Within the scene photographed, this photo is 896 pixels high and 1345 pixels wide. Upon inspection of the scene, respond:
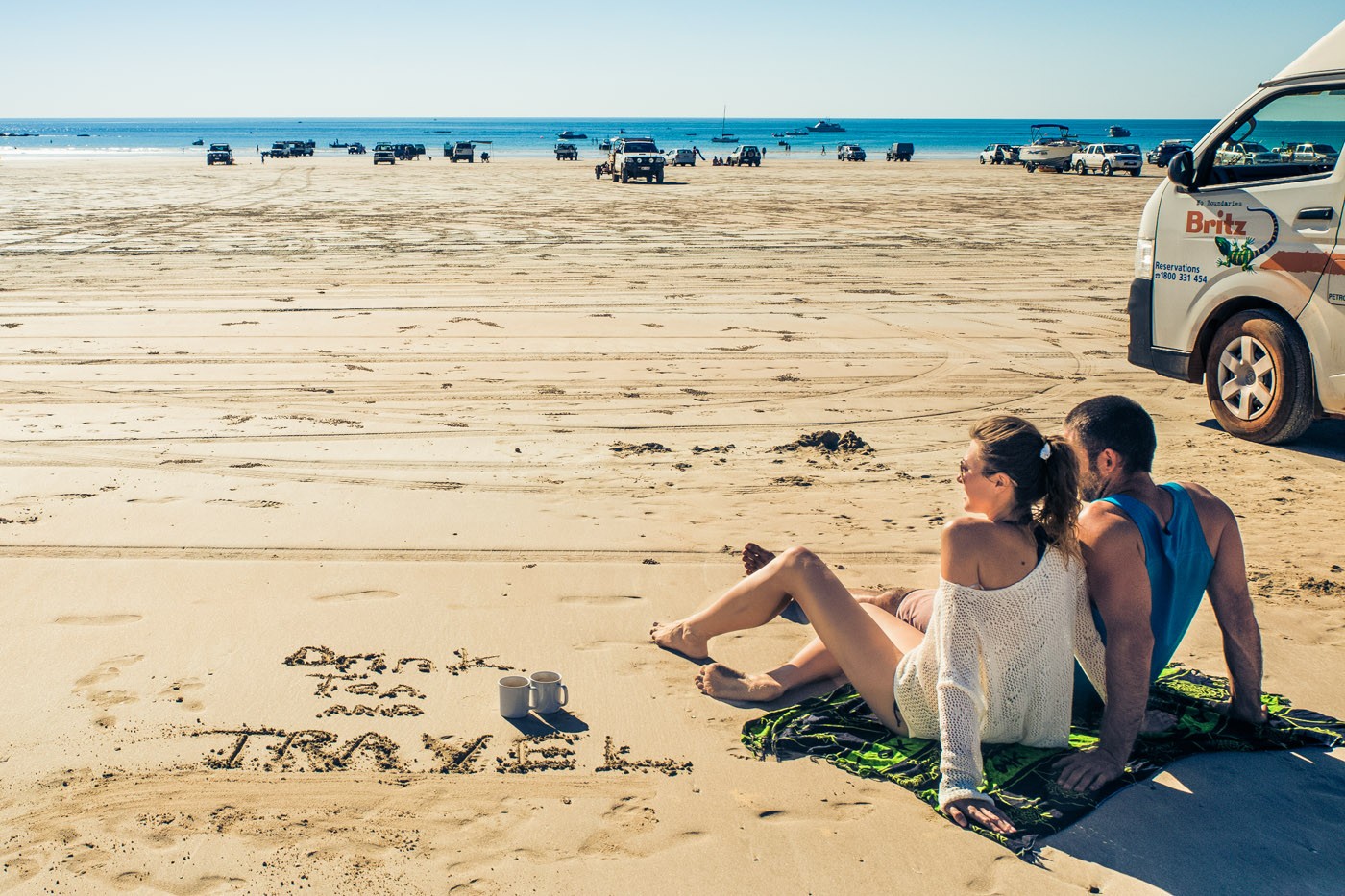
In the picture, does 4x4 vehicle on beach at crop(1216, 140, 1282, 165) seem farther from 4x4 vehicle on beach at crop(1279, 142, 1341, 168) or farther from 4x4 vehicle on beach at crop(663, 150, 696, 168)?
4x4 vehicle on beach at crop(663, 150, 696, 168)

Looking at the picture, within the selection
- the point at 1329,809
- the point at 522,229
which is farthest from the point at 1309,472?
the point at 522,229

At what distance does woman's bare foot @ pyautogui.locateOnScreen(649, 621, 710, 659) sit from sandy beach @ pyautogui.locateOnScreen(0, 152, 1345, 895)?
6cm

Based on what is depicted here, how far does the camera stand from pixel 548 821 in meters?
3.32

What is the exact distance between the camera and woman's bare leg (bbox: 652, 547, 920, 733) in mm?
3703

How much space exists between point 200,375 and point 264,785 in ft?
21.2

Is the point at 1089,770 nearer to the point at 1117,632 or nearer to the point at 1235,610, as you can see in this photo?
the point at 1117,632

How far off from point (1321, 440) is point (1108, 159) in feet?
140

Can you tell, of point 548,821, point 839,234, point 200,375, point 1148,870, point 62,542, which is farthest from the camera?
point 839,234

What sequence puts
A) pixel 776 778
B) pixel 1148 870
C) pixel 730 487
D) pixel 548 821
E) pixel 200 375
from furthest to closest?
pixel 200 375
pixel 730 487
pixel 776 778
pixel 548 821
pixel 1148 870

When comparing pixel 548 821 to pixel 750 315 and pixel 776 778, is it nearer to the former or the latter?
pixel 776 778

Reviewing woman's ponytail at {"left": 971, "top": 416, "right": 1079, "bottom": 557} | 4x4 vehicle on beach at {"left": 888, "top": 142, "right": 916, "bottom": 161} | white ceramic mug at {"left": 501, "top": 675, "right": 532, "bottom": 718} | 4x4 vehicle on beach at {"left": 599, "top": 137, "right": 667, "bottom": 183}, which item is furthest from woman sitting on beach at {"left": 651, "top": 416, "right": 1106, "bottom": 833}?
4x4 vehicle on beach at {"left": 888, "top": 142, "right": 916, "bottom": 161}

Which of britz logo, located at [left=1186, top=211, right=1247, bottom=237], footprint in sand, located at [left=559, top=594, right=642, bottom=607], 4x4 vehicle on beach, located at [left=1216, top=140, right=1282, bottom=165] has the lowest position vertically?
footprint in sand, located at [left=559, top=594, right=642, bottom=607]

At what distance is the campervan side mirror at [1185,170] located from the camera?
24.5ft

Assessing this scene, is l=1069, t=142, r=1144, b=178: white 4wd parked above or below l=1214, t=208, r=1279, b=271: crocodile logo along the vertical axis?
above
